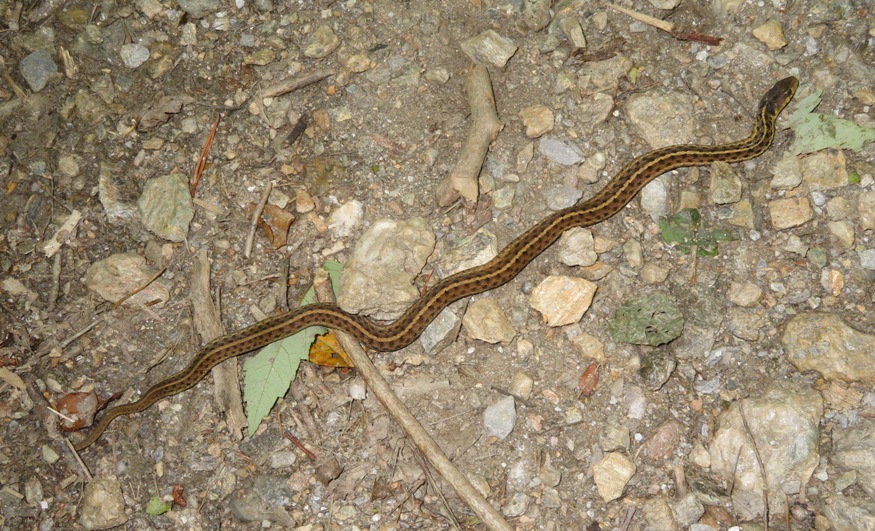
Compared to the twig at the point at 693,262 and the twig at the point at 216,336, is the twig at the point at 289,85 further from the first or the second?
the twig at the point at 693,262

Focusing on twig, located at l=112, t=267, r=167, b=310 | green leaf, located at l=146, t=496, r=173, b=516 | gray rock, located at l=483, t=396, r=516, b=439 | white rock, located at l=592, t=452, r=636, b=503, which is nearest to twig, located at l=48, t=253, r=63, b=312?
twig, located at l=112, t=267, r=167, b=310

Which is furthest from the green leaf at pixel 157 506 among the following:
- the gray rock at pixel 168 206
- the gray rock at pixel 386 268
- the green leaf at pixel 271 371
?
the gray rock at pixel 168 206

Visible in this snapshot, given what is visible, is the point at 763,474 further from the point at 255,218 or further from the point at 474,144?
the point at 255,218

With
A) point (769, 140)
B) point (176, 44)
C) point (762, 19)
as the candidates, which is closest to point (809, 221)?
point (769, 140)

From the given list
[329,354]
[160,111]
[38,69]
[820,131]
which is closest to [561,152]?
[820,131]

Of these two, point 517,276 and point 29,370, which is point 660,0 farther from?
point 29,370
